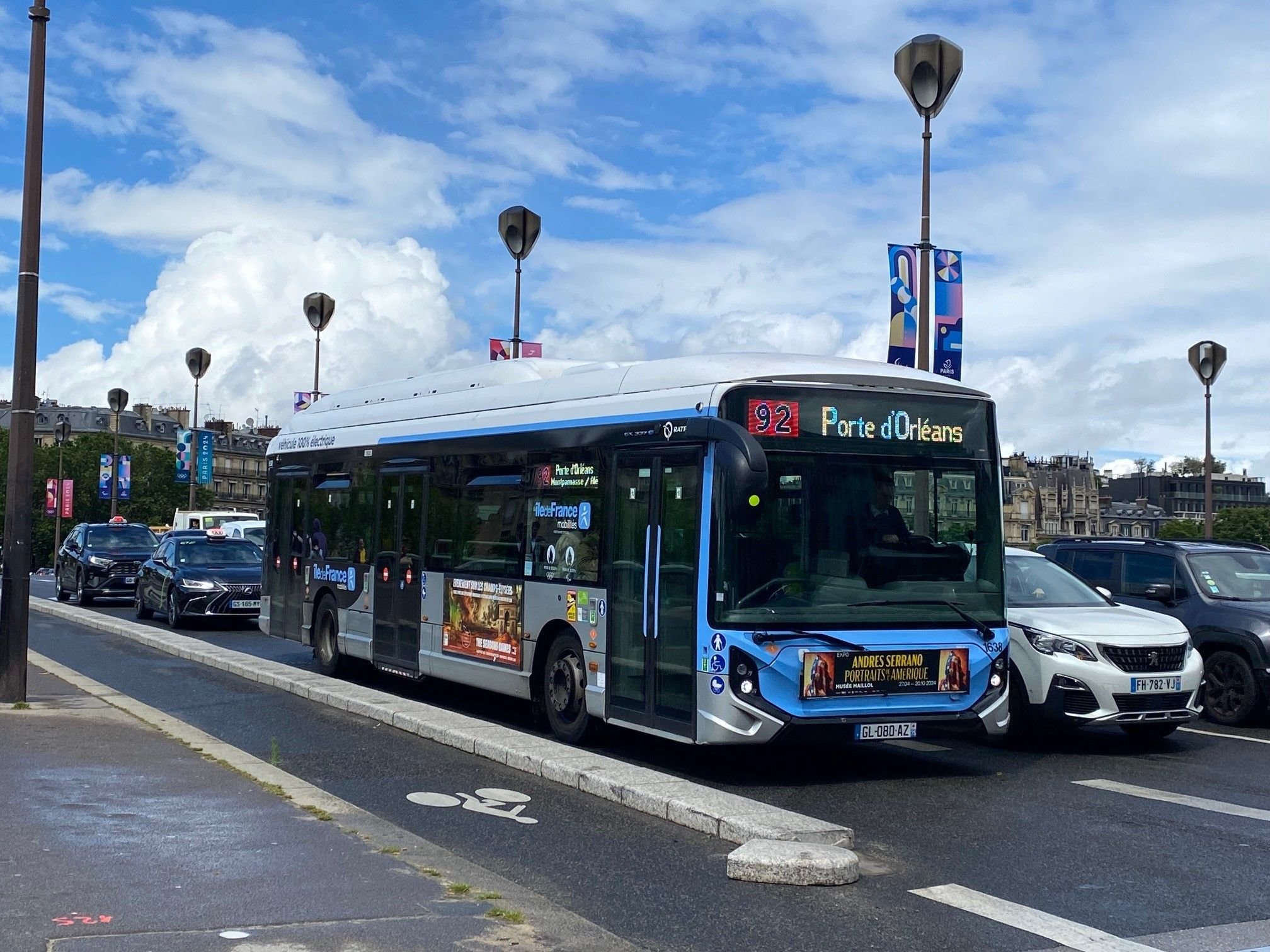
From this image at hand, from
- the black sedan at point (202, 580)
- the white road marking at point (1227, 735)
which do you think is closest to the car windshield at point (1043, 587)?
the white road marking at point (1227, 735)

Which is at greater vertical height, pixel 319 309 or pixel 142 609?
pixel 319 309

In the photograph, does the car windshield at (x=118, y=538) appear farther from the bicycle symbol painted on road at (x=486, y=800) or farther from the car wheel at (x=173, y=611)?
the bicycle symbol painted on road at (x=486, y=800)

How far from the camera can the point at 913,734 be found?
398 inches

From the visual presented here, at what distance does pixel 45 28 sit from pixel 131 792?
7.34m

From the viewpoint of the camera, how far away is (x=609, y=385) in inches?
459

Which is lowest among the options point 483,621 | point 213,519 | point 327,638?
point 327,638

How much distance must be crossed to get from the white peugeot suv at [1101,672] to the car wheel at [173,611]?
16.9 meters

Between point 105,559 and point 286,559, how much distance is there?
52.6ft

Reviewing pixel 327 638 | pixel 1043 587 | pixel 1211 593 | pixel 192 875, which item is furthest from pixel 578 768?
pixel 327 638

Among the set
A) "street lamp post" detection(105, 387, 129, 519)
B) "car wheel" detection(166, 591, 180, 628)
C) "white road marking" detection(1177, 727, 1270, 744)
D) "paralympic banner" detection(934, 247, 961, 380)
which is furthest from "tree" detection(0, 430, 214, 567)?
"white road marking" detection(1177, 727, 1270, 744)

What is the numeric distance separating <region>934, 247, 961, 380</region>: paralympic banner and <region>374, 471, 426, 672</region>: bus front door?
6.70 meters

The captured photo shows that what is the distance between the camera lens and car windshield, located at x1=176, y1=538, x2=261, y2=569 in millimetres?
26359

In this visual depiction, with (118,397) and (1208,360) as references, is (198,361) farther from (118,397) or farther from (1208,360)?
(1208,360)

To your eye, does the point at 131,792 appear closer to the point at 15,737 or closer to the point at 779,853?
the point at 15,737
